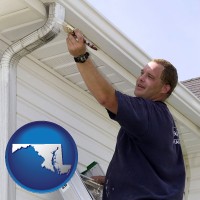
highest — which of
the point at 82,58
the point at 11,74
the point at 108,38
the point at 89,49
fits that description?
the point at 82,58

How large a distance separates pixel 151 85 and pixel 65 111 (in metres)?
1.74

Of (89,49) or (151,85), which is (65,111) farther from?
(151,85)

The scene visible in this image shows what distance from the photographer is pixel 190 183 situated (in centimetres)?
689

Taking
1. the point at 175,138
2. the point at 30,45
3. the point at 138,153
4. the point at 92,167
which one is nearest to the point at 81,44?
the point at 138,153

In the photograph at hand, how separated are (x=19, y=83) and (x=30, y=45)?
0.45m

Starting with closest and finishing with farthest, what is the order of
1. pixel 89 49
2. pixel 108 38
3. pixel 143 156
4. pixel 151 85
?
pixel 143 156 < pixel 151 85 < pixel 108 38 < pixel 89 49

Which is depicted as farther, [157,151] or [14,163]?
[14,163]

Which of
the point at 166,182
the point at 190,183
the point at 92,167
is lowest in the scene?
the point at 190,183

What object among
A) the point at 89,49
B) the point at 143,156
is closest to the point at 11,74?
the point at 89,49

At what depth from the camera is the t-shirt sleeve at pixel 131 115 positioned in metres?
2.73

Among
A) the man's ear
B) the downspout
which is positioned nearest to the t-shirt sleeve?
the man's ear

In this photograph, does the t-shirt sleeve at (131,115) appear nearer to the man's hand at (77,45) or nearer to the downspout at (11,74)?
the man's hand at (77,45)

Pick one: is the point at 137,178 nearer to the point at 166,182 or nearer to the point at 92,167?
the point at 166,182

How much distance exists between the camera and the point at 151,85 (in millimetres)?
3100
